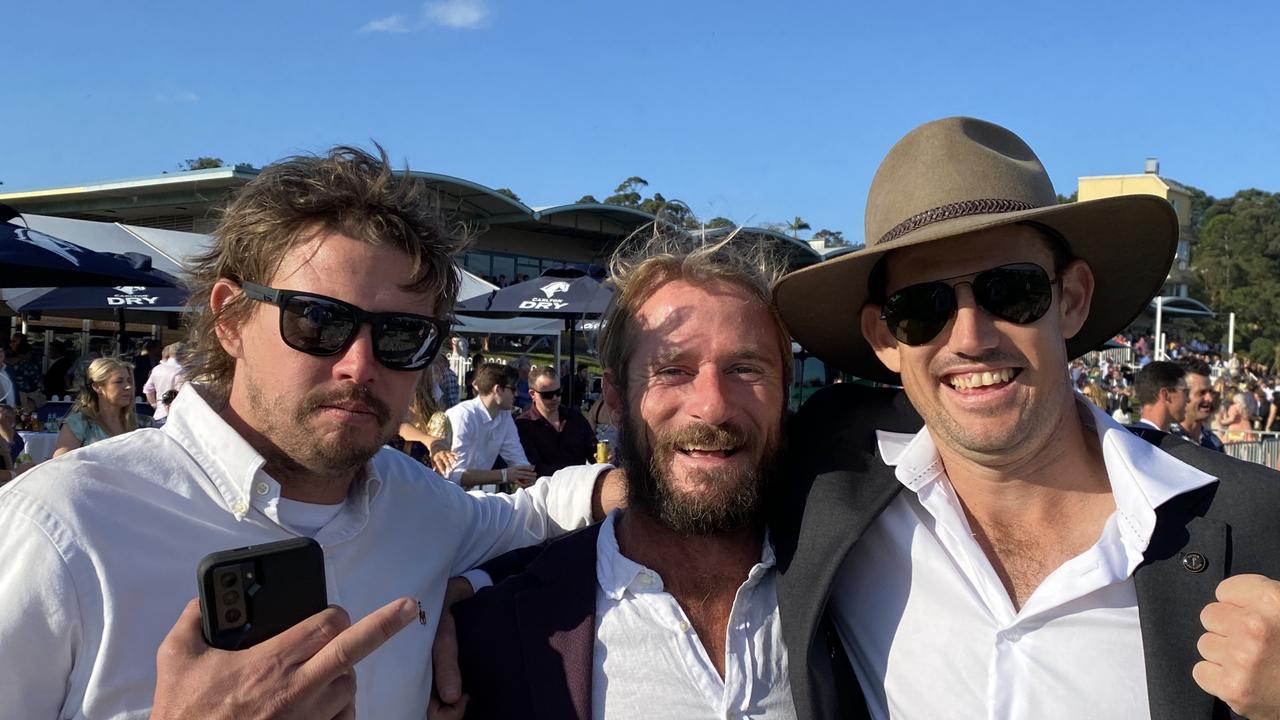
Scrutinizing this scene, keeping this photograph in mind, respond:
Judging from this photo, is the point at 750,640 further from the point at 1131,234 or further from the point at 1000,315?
A: the point at 1131,234

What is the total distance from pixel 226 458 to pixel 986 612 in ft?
5.75

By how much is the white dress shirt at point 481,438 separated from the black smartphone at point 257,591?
20.8ft

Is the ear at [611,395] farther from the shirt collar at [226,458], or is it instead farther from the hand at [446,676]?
the shirt collar at [226,458]

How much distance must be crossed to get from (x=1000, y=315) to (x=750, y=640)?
102 centimetres

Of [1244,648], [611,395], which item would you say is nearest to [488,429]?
[611,395]

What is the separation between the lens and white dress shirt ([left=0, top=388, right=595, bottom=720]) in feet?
5.33

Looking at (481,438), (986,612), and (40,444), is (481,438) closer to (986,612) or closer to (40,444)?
(40,444)

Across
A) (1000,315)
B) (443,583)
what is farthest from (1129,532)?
(443,583)

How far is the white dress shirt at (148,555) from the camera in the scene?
1624 mm

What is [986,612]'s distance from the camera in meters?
2.04

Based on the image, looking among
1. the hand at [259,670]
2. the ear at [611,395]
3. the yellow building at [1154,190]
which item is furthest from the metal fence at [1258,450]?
the yellow building at [1154,190]

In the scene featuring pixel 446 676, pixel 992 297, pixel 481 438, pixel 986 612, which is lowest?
Answer: pixel 481 438

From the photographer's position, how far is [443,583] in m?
2.36

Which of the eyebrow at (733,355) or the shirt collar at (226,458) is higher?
the eyebrow at (733,355)
